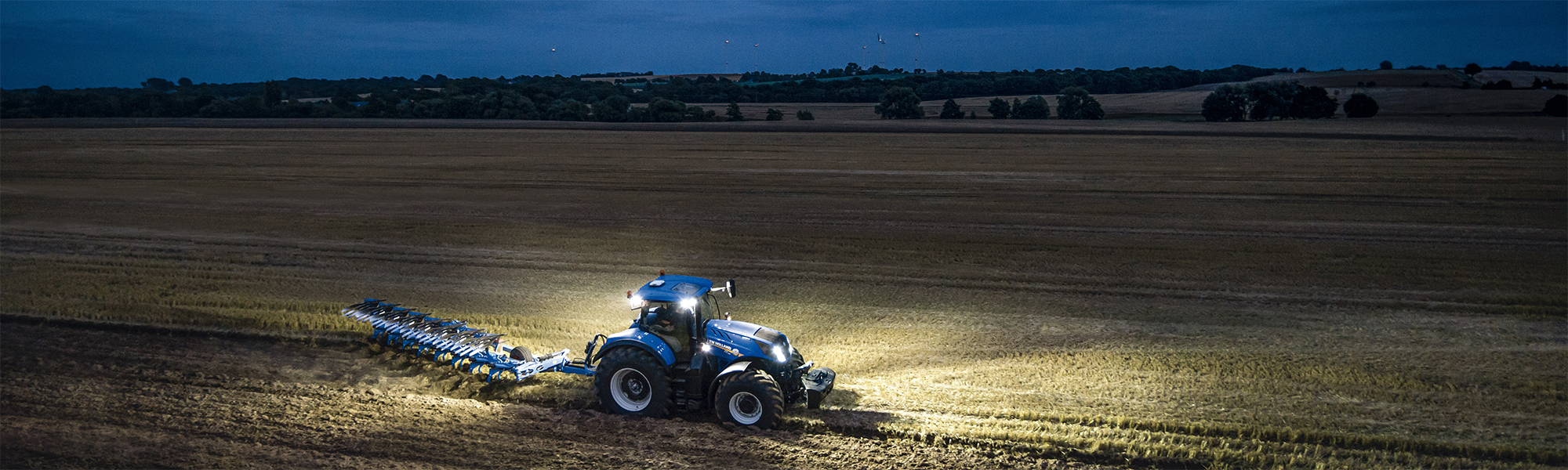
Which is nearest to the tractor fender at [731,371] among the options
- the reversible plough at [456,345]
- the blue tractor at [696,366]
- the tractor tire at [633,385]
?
the blue tractor at [696,366]

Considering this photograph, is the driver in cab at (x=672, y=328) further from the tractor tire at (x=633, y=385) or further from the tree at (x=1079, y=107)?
the tree at (x=1079, y=107)

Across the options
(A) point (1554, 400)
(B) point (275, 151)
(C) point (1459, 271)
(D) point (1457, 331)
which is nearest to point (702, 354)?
(A) point (1554, 400)

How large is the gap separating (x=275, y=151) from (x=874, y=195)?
105 feet

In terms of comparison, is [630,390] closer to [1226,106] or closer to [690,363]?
[690,363]

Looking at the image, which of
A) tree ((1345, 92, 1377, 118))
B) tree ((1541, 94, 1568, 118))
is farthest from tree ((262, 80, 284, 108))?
tree ((1541, 94, 1568, 118))

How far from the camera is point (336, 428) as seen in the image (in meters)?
8.97

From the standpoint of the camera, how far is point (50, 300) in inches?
559

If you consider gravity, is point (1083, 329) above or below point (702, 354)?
below

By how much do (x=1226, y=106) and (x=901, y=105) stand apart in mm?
22190

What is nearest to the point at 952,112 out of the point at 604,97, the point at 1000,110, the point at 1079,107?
the point at 1000,110

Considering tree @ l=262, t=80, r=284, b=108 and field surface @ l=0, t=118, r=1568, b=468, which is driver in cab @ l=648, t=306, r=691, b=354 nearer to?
field surface @ l=0, t=118, r=1568, b=468

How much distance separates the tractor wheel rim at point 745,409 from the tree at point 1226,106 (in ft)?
192

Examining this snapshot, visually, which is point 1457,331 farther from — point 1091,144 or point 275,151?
point 275,151

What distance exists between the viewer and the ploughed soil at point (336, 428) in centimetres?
815
